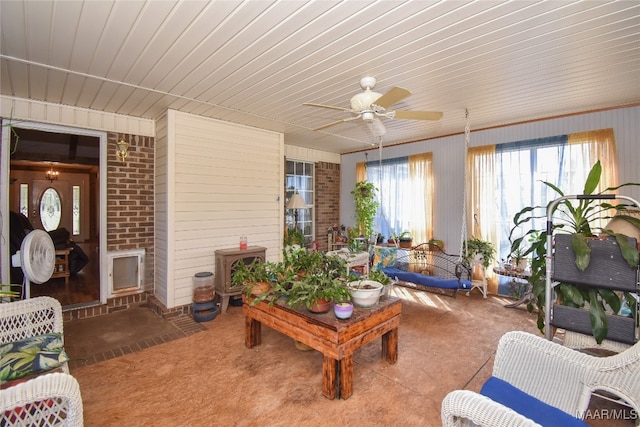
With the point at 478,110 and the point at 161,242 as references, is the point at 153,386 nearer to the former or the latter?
the point at 161,242

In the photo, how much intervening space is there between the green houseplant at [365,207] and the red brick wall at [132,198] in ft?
11.7

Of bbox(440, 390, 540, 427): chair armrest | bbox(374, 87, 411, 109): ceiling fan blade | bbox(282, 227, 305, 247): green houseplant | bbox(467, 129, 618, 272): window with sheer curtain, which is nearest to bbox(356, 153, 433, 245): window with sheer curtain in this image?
bbox(467, 129, 618, 272): window with sheer curtain

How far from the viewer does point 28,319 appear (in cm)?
220

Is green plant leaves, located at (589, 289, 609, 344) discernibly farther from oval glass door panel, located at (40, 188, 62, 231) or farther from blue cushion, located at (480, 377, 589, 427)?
oval glass door panel, located at (40, 188, 62, 231)

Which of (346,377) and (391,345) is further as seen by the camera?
(391,345)

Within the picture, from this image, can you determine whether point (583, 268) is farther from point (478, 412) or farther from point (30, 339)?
point (30, 339)

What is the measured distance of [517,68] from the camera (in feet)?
8.71

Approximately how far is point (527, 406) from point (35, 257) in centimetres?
346

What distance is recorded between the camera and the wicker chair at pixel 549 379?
50.1 inches

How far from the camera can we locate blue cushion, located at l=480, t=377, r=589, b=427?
4.64 feet

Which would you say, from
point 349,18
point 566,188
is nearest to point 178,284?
point 349,18

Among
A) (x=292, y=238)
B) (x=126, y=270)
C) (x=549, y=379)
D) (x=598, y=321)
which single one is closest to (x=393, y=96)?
(x=549, y=379)

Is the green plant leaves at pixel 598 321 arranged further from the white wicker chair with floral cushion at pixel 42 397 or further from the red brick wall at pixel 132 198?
the red brick wall at pixel 132 198

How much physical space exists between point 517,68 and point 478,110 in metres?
1.19
